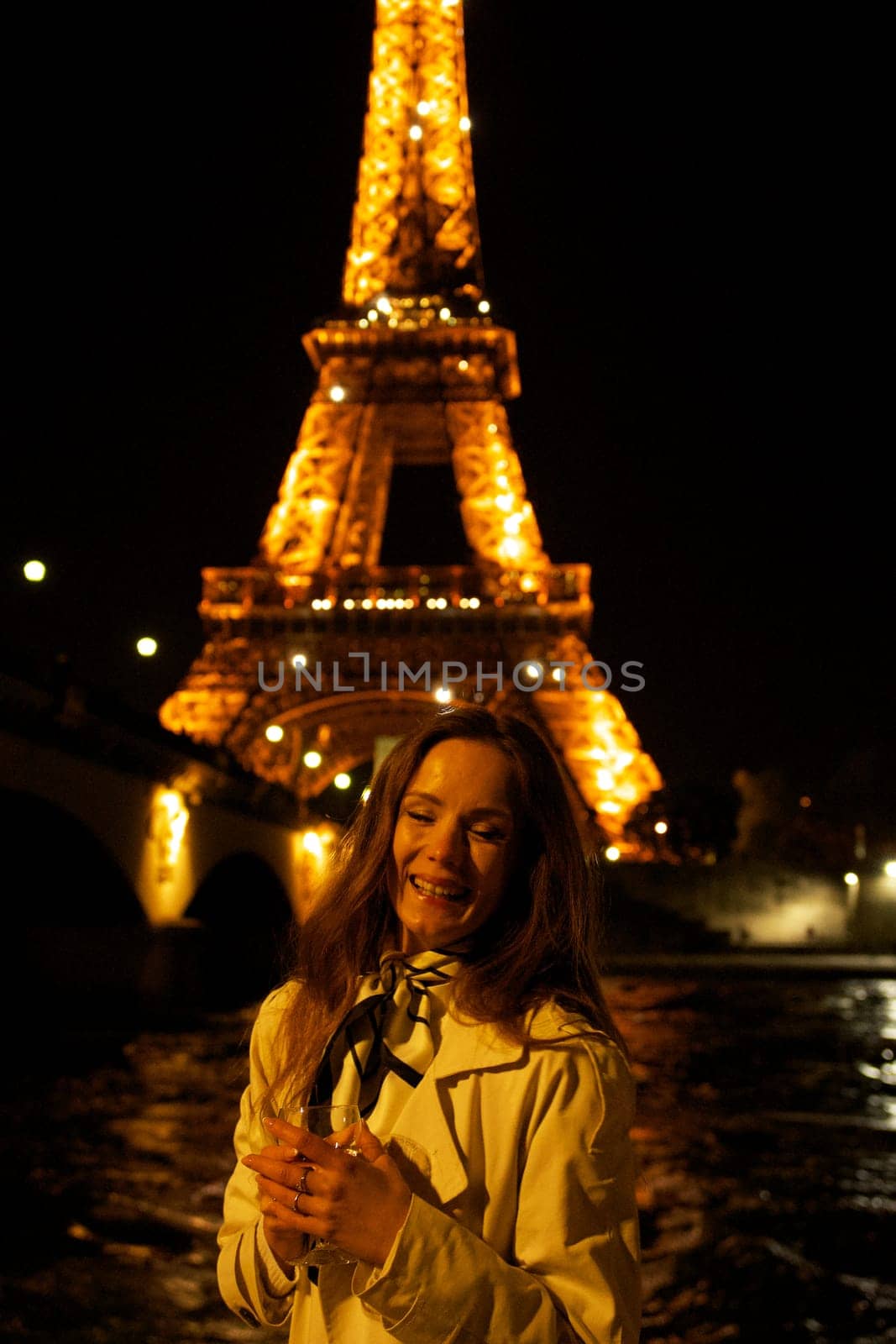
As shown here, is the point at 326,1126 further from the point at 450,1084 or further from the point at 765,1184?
the point at 765,1184

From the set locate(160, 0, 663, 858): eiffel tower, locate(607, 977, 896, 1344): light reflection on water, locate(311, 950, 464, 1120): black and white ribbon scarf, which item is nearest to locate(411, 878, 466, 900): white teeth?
locate(311, 950, 464, 1120): black and white ribbon scarf

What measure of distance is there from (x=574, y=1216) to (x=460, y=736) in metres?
0.90

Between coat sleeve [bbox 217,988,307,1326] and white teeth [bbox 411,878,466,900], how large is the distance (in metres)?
0.40

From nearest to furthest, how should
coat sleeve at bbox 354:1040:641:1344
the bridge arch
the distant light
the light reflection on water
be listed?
1. coat sleeve at bbox 354:1040:641:1344
2. the light reflection on water
3. the bridge arch
4. the distant light

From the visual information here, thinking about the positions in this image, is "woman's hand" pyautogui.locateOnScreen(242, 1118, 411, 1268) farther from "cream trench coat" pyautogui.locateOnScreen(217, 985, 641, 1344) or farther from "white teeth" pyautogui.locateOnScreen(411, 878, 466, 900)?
"white teeth" pyautogui.locateOnScreen(411, 878, 466, 900)

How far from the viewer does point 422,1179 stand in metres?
2.05

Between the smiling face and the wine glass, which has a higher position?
the smiling face

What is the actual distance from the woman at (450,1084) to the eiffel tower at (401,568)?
106 ft

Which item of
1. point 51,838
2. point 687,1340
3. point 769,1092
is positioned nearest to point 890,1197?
point 687,1340

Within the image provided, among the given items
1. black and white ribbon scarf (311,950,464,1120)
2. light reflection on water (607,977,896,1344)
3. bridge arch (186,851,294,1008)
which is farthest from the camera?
bridge arch (186,851,294,1008)

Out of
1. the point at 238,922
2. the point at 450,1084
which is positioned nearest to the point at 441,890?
the point at 450,1084

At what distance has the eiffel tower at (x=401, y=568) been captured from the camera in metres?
38.2

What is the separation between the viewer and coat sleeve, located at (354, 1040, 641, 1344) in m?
1.94

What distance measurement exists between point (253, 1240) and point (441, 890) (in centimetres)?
70
